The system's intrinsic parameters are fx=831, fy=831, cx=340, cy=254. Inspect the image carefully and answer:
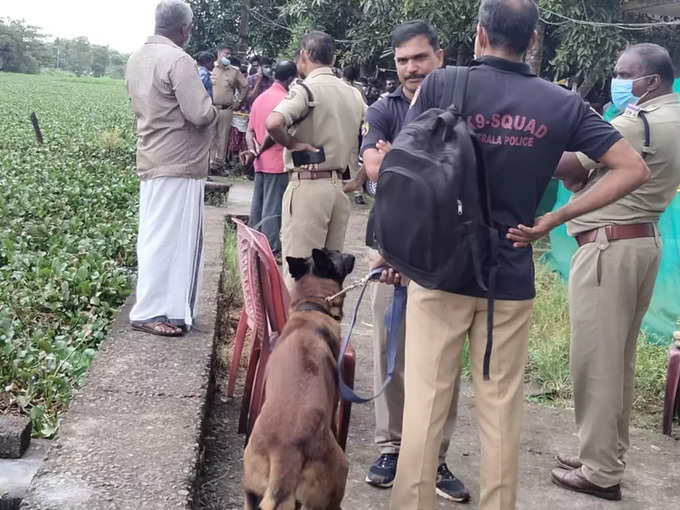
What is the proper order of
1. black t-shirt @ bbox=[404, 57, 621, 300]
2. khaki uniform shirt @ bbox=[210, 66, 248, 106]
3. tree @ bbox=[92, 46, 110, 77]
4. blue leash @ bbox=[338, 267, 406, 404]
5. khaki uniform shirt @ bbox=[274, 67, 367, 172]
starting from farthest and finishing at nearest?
tree @ bbox=[92, 46, 110, 77] < khaki uniform shirt @ bbox=[210, 66, 248, 106] < khaki uniform shirt @ bbox=[274, 67, 367, 172] < blue leash @ bbox=[338, 267, 406, 404] < black t-shirt @ bbox=[404, 57, 621, 300]

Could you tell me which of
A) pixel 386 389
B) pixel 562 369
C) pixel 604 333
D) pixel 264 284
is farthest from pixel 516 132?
pixel 562 369

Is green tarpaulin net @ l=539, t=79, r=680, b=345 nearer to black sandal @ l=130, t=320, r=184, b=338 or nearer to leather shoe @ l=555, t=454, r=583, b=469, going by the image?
leather shoe @ l=555, t=454, r=583, b=469

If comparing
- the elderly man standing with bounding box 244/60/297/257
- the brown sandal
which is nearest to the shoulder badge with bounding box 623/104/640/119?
the brown sandal

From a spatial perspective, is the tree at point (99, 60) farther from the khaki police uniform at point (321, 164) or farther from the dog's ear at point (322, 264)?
the dog's ear at point (322, 264)

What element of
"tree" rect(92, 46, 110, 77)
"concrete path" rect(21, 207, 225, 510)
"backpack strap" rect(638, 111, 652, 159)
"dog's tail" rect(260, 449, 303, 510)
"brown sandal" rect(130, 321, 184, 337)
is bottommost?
"tree" rect(92, 46, 110, 77)

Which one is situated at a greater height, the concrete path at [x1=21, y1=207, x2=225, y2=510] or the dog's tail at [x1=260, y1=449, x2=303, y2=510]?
the dog's tail at [x1=260, y1=449, x2=303, y2=510]

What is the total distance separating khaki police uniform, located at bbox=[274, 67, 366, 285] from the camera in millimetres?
5297

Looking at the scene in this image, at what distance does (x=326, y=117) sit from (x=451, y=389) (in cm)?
270

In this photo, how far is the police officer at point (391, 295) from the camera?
378 centimetres

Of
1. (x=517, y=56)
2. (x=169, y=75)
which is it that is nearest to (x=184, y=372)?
(x=169, y=75)

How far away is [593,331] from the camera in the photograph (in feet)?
12.6

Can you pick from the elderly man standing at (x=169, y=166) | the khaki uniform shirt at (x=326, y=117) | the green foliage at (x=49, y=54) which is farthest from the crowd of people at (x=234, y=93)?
the green foliage at (x=49, y=54)

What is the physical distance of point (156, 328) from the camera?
4.84 m

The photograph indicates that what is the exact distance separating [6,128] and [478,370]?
58.9 feet
